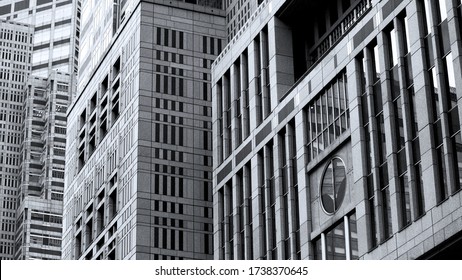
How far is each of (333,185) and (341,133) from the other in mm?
3773

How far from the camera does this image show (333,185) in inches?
3103

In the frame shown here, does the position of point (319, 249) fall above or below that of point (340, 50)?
below

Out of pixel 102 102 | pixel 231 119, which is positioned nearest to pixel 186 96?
pixel 102 102

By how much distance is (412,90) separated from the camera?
227ft

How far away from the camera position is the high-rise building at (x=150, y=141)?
399 feet

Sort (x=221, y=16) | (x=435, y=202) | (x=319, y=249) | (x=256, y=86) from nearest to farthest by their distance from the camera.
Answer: (x=435, y=202), (x=319, y=249), (x=256, y=86), (x=221, y=16)

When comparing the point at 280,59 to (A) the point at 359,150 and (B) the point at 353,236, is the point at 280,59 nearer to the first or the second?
(A) the point at 359,150

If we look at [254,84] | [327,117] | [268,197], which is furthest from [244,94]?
[327,117]

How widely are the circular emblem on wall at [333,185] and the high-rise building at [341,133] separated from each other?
0.31 ft

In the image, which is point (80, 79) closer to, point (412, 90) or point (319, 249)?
point (319, 249)

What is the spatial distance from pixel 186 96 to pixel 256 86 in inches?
1344

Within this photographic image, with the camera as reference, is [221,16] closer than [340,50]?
No

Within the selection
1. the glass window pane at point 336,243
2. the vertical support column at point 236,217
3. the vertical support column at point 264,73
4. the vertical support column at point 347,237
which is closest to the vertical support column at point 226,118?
the vertical support column at point 236,217
